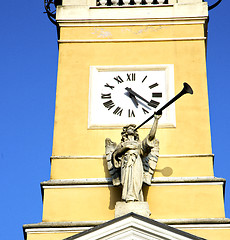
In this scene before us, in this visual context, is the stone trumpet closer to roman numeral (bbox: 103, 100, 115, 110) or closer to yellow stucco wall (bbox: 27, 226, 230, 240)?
roman numeral (bbox: 103, 100, 115, 110)

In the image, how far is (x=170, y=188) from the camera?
18688 millimetres

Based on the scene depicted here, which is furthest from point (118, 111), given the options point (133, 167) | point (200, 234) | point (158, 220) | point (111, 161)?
point (200, 234)

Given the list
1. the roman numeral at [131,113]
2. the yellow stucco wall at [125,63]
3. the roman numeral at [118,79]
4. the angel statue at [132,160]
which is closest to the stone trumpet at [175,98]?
the angel statue at [132,160]

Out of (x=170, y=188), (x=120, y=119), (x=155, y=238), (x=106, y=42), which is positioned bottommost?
(x=155, y=238)

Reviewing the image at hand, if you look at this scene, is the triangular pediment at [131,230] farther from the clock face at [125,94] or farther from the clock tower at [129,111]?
the clock face at [125,94]

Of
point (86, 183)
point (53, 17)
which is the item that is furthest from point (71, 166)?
point (53, 17)

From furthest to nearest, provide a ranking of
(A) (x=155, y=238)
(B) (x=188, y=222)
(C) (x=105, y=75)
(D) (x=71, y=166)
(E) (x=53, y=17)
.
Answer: (E) (x=53, y=17)
(C) (x=105, y=75)
(D) (x=71, y=166)
(B) (x=188, y=222)
(A) (x=155, y=238)

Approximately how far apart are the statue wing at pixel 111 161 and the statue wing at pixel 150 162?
563mm

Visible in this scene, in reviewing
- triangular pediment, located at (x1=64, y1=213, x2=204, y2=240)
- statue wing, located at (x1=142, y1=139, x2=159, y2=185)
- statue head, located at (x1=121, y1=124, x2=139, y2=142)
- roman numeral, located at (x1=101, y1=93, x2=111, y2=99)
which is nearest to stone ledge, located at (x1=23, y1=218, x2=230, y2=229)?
statue wing, located at (x1=142, y1=139, x2=159, y2=185)

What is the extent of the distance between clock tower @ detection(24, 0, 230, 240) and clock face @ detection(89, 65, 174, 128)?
0.02 m

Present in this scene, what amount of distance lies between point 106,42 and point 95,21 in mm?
709

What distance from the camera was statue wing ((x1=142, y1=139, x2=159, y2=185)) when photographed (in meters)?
18.5

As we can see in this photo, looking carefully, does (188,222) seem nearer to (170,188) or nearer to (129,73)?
(170,188)

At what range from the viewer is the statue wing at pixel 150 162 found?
18.5 metres
